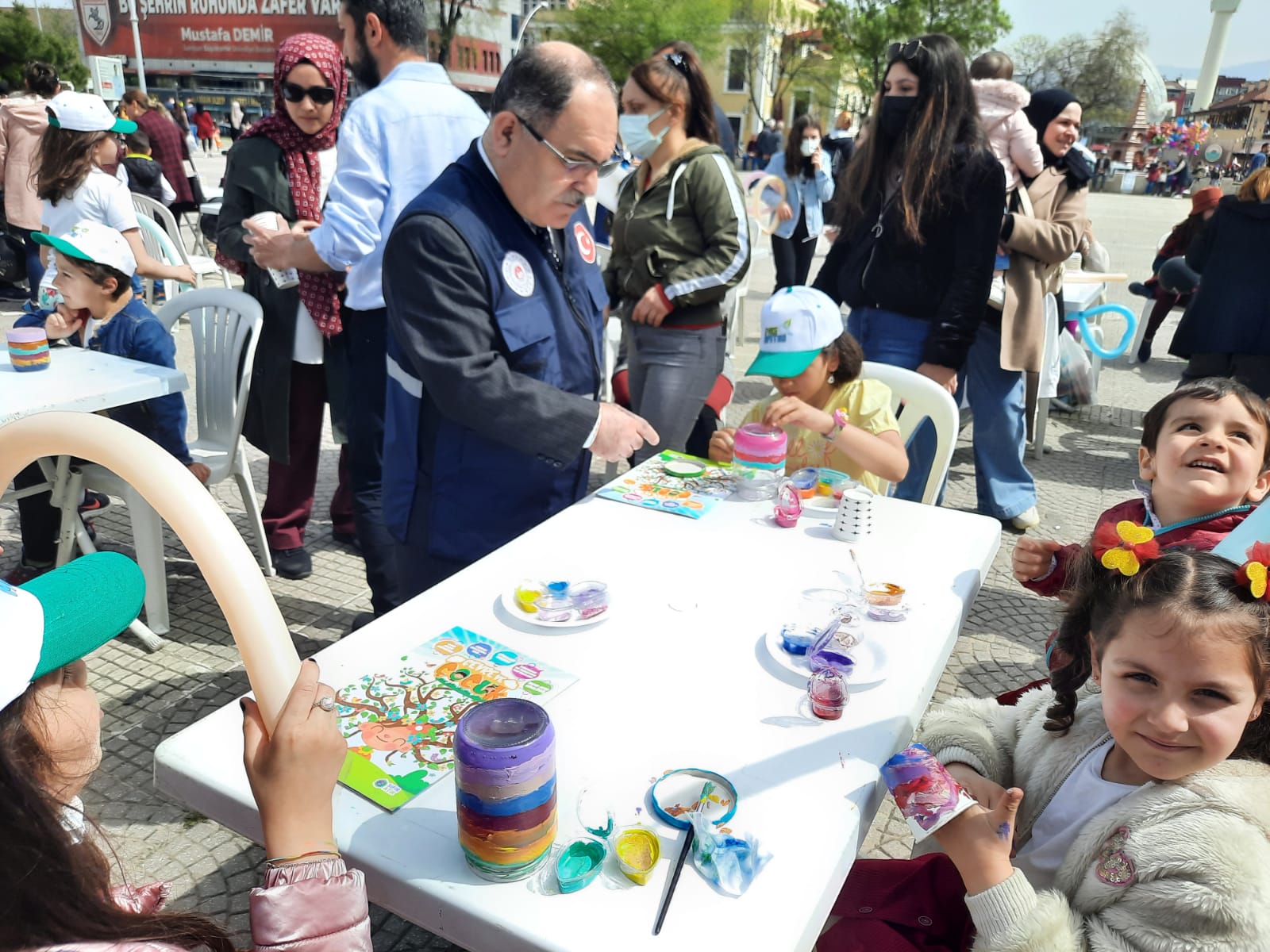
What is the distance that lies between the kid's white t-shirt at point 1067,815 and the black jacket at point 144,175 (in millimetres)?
8496

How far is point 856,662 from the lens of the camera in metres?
1.49

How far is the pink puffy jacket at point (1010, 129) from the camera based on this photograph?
369 centimetres

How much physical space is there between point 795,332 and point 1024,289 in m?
1.82

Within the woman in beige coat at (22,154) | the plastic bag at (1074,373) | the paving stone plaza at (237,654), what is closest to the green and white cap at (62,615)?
the paving stone plaza at (237,654)

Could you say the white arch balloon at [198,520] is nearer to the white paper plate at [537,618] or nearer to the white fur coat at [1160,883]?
the white paper plate at [537,618]

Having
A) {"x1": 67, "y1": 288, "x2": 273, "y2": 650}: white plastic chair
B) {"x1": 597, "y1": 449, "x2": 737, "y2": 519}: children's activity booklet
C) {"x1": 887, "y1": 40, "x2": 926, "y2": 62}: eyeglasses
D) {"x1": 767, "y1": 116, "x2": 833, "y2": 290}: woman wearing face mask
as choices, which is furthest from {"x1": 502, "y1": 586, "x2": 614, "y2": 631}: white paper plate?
{"x1": 767, "y1": 116, "x2": 833, "y2": 290}: woman wearing face mask

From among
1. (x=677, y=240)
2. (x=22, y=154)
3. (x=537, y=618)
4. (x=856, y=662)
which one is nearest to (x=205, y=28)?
(x=22, y=154)

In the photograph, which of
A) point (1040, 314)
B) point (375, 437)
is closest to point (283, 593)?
point (375, 437)

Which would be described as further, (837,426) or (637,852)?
(837,426)

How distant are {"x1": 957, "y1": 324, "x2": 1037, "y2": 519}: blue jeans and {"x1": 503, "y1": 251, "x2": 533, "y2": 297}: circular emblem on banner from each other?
8.49ft

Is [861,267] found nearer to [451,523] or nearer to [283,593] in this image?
[451,523]

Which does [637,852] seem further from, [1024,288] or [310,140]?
[1024,288]

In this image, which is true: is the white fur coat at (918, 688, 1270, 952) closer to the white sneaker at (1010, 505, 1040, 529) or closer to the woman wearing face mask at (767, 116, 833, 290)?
the white sneaker at (1010, 505, 1040, 529)

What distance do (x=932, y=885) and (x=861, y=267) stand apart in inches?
97.3
